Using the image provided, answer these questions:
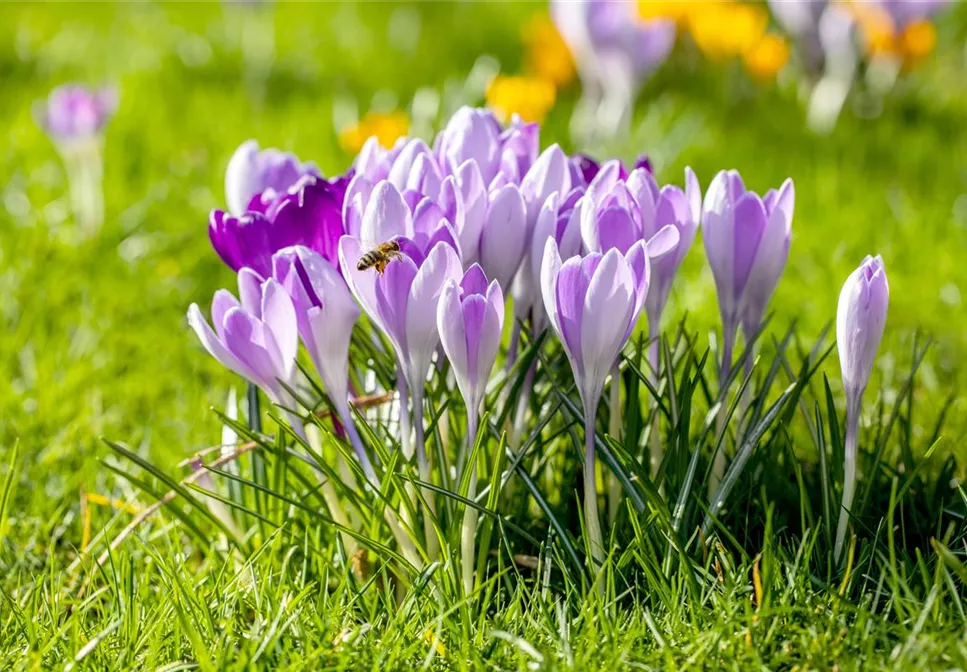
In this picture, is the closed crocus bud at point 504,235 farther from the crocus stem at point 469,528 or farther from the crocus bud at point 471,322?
the crocus stem at point 469,528

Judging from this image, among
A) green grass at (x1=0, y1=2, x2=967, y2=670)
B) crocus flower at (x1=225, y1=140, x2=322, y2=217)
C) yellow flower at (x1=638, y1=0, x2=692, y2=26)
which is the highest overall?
yellow flower at (x1=638, y1=0, x2=692, y2=26)

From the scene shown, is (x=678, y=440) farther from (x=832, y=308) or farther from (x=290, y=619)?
(x=832, y=308)

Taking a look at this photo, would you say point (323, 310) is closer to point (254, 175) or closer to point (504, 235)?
point (504, 235)

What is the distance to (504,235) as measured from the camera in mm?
1521

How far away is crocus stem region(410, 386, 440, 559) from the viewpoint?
1498 millimetres

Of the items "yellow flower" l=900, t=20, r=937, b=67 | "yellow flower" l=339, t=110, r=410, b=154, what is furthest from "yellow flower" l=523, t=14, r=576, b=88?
"yellow flower" l=900, t=20, r=937, b=67

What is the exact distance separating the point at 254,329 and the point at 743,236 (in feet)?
2.16

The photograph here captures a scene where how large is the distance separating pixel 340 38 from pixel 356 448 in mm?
3439

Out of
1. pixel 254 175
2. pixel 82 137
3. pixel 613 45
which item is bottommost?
pixel 254 175

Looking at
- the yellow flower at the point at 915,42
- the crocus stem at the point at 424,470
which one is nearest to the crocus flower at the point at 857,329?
the crocus stem at the point at 424,470

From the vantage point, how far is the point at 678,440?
5.32 feet

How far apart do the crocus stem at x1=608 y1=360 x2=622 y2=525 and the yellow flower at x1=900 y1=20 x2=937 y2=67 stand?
307cm

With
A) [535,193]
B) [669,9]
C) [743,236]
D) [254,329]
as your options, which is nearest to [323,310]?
[254,329]

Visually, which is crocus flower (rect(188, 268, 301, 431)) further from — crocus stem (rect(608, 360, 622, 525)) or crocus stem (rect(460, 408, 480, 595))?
crocus stem (rect(608, 360, 622, 525))
